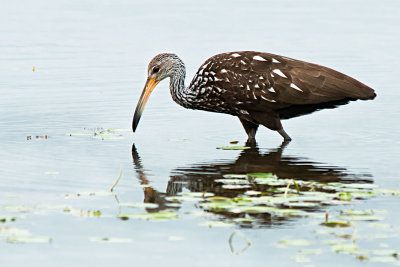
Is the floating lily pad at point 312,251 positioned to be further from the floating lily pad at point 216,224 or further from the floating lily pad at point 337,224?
the floating lily pad at point 216,224

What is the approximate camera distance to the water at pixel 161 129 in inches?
312

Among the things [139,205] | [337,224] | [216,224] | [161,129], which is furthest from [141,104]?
[337,224]

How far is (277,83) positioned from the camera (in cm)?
1252

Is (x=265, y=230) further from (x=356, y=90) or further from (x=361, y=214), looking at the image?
(x=356, y=90)

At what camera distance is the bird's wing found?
1234 centimetres

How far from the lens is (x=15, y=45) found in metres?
21.1

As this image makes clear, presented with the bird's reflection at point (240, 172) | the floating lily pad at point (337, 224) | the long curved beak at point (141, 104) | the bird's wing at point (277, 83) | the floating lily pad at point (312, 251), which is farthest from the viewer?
the long curved beak at point (141, 104)

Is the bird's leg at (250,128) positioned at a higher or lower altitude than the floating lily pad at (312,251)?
higher

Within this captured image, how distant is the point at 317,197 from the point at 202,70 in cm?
430

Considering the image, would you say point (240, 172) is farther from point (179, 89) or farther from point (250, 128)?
point (179, 89)

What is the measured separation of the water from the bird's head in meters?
0.42

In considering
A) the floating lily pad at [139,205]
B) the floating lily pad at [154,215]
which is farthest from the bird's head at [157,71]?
the floating lily pad at [154,215]

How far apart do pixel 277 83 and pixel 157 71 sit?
5.69 feet

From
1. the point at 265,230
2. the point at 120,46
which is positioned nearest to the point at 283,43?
the point at 120,46
